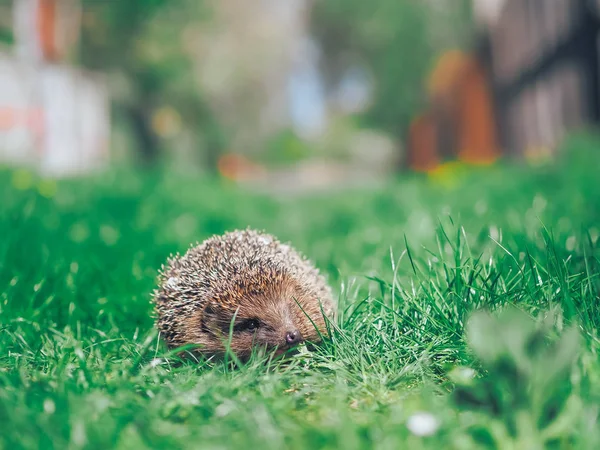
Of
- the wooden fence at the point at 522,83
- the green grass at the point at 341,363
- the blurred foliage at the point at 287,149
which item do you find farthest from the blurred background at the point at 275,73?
the blurred foliage at the point at 287,149

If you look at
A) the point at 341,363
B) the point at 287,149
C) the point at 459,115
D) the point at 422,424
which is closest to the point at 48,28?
the point at 459,115

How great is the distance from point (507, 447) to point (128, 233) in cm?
416

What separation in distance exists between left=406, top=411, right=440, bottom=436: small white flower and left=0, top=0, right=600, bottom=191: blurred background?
23.6 ft

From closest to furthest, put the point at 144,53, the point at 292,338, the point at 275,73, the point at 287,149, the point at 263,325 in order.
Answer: the point at 292,338 → the point at 263,325 → the point at 144,53 → the point at 275,73 → the point at 287,149

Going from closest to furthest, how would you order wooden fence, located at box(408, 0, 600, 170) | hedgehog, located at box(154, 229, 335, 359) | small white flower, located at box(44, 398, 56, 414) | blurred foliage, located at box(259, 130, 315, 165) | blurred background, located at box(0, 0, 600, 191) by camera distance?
small white flower, located at box(44, 398, 56, 414), hedgehog, located at box(154, 229, 335, 359), wooden fence, located at box(408, 0, 600, 170), blurred background, located at box(0, 0, 600, 191), blurred foliage, located at box(259, 130, 315, 165)

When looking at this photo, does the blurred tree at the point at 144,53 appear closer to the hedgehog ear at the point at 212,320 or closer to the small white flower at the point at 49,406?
the hedgehog ear at the point at 212,320

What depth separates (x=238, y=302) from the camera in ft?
10.0

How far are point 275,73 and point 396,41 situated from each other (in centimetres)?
1332

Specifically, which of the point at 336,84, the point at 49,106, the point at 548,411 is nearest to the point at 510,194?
the point at 548,411

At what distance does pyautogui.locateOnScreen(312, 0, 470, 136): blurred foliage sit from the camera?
20.6 metres

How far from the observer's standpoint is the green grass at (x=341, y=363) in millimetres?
1865

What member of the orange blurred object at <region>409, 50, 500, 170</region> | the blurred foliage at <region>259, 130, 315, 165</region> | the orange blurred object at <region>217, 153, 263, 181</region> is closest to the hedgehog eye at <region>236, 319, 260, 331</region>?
the orange blurred object at <region>409, 50, 500, 170</region>

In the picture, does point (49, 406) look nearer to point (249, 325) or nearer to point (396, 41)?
point (249, 325)

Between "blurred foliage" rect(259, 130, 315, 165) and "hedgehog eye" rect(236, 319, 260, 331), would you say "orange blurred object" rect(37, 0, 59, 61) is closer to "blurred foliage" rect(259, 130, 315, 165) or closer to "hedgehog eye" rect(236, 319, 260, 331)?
"hedgehog eye" rect(236, 319, 260, 331)
